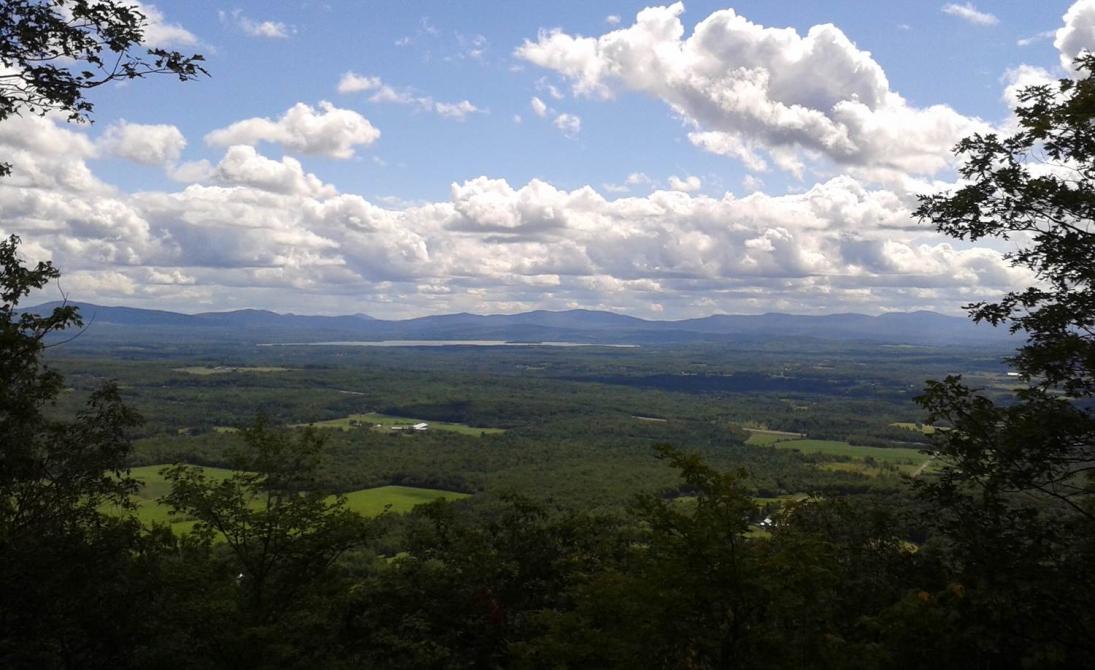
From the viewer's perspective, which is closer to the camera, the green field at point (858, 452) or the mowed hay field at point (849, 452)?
the mowed hay field at point (849, 452)

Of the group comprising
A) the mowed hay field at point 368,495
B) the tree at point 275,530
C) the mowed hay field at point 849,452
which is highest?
the tree at point 275,530

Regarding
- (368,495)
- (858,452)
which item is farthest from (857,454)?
(368,495)

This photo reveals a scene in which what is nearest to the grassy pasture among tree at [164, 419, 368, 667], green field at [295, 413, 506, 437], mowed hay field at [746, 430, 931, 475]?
mowed hay field at [746, 430, 931, 475]

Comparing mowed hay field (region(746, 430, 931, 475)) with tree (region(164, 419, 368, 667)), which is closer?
tree (region(164, 419, 368, 667))

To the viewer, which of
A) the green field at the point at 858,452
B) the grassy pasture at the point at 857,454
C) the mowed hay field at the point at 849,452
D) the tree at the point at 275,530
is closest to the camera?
the tree at the point at 275,530

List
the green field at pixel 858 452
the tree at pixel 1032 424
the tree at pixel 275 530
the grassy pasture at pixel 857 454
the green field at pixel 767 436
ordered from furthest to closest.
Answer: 1. the green field at pixel 767 436
2. the green field at pixel 858 452
3. the grassy pasture at pixel 857 454
4. the tree at pixel 275 530
5. the tree at pixel 1032 424

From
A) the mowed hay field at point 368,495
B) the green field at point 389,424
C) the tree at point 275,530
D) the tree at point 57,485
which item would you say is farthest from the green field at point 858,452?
the tree at point 57,485

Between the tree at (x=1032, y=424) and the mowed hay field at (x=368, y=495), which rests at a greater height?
the tree at (x=1032, y=424)

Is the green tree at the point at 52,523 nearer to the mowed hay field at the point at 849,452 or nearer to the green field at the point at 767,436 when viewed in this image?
the mowed hay field at the point at 849,452

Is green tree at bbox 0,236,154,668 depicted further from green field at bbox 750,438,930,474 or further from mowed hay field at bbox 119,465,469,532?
green field at bbox 750,438,930,474

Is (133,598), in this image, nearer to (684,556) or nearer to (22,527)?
(22,527)

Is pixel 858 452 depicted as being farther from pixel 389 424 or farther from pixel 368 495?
pixel 389 424
